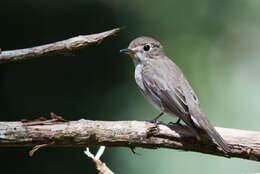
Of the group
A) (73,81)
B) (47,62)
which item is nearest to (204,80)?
(73,81)

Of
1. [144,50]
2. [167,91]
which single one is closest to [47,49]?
[167,91]

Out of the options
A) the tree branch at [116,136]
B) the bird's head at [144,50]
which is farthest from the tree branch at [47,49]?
the bird's head at [144,50]

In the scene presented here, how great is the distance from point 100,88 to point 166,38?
114 centimetres

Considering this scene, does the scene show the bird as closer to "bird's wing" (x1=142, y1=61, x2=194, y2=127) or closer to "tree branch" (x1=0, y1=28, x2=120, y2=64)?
"bird's wing" (x1=142, y1=61, x2=194, y2=127)

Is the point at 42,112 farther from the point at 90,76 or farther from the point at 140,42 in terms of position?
the point at 140,42

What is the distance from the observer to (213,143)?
3.45 m

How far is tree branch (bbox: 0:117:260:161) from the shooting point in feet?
10.6

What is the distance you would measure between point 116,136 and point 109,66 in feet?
5.80

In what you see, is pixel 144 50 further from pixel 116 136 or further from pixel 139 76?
pixel 116 136

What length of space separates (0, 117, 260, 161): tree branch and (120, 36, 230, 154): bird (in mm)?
122

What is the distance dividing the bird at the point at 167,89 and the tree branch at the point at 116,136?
122mm

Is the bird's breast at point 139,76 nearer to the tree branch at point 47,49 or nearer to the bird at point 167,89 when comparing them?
the bird at point 167,89

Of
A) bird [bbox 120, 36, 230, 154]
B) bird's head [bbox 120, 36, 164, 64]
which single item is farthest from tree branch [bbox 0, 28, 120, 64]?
bird's head [bbox 120, 36, 164, 64]

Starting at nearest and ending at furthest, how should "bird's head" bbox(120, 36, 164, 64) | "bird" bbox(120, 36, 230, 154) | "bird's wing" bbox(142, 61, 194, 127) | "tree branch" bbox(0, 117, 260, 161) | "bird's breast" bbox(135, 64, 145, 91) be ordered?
"tree branch" bbox(0, 117, 260, 161), "bird" bbox(120, 36, 230, 154), "bird's wing" bbox(142, 61, 194, 127), "bird's breast" bbox(135, 64, 145, 91), "bird's head" bbox(120, 36, 164, 64)
